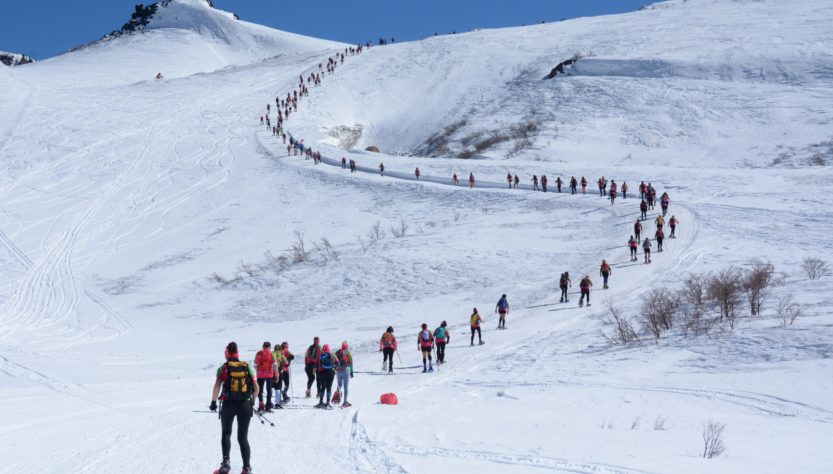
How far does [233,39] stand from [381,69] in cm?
5118

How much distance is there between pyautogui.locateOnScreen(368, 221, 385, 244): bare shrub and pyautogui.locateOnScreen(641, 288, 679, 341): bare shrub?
14.4 metres

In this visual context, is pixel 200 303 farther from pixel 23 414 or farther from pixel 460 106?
pixel 460 106

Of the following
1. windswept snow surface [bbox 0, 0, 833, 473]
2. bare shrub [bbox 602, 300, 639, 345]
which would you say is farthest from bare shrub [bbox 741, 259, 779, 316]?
bare shrub [bbox 602, 300, 639, 345]

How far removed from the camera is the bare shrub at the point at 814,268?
2120cm

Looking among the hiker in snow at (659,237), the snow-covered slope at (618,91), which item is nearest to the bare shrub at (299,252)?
the hiker in snow at (659,237)

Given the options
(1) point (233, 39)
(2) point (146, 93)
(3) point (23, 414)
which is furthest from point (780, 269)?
(1) point (233, 39)

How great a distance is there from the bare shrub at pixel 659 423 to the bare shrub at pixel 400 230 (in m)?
21.5

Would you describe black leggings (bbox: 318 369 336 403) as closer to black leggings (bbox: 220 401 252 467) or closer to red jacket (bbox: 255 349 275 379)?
red jacket (bbox: 255 349 275 379)

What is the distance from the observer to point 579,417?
10914 mm

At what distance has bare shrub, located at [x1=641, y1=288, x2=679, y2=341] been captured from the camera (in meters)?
16.4

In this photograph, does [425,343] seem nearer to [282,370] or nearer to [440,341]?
[440,341]

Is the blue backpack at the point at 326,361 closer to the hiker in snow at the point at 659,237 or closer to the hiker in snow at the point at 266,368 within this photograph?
the hiker in snow at the point at 266,368

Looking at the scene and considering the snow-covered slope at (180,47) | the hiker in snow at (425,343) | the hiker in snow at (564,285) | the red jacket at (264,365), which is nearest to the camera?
the red jacket at (264,365)

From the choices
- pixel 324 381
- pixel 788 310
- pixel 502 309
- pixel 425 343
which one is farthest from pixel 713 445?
pixel 502 309
